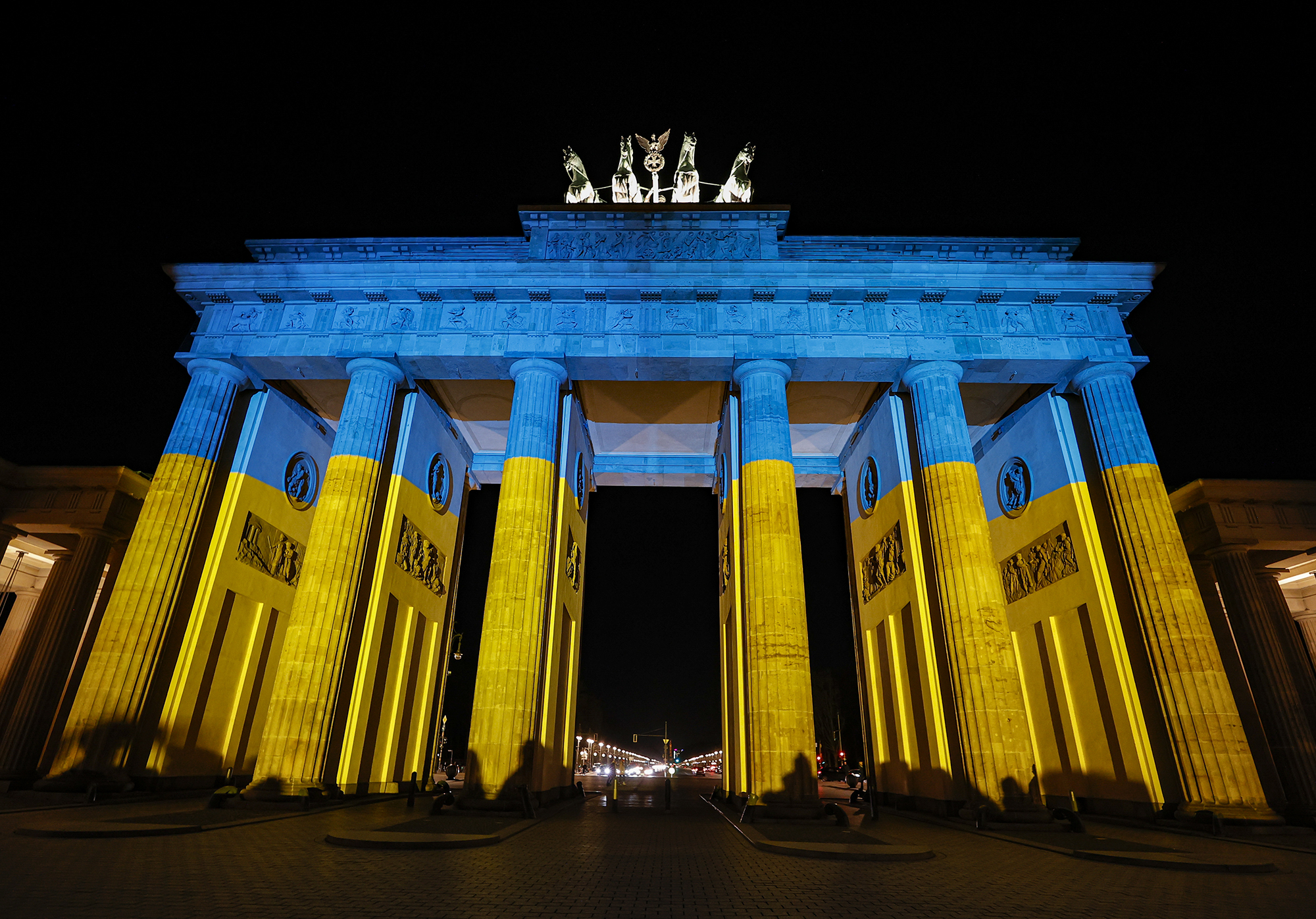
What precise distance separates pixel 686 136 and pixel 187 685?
2049cm

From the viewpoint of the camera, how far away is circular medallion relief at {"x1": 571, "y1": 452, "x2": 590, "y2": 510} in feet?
68.5

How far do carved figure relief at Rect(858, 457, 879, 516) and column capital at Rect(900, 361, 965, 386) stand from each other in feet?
12.3

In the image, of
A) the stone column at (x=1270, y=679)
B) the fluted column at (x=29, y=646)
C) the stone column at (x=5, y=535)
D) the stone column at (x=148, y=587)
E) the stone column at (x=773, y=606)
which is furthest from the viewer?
the stone column at (x=5, y=535)

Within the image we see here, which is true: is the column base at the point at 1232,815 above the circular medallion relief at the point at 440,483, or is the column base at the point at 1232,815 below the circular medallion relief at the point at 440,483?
below

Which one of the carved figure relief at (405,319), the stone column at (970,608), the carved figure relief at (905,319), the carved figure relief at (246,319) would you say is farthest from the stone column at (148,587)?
the carved figure relief at (905,319)

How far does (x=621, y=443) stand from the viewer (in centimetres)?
2586

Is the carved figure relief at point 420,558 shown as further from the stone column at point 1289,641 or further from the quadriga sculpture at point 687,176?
the stone column at point 1289,641

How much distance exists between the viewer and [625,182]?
20.3m

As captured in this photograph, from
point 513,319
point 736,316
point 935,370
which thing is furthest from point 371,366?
point 935,370

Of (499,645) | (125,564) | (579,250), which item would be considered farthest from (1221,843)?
(125,564)

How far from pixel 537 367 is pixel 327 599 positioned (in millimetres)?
7743

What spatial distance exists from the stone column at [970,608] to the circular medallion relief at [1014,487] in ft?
12.7

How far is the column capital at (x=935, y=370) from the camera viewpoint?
57.1 feet

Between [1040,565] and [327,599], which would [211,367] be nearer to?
[327,599]
